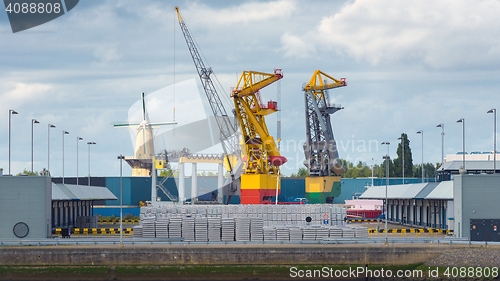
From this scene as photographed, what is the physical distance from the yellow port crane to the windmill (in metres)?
41.2

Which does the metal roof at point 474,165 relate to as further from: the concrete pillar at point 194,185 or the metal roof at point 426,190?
the concrete pillar at point 194,185

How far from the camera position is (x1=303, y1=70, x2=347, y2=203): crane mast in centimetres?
13588

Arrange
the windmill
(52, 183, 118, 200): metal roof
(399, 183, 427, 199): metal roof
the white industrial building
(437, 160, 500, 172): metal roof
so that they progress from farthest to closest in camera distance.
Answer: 1. the windmill
2. (437, 160, 500, 172): metal roof
3. (399, 183, 427, 199): metal roof
4. (52, 183, 118, 200): metal roof
5. the white industrial building

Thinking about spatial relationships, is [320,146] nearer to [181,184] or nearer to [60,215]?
[181,184]

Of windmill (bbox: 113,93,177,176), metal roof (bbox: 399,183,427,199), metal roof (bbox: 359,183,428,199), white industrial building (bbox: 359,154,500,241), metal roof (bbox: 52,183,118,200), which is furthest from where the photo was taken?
windmill (bbox: 113,93,177,176)

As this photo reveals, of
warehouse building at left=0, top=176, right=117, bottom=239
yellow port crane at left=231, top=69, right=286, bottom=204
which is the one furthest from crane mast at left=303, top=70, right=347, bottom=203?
warehouse building at left=0, top=176, right=117, bottom=239

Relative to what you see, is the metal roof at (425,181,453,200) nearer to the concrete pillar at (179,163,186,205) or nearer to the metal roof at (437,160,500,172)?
the metal roof at (437,160,500,172)

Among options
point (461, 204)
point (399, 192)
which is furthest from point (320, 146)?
point (461, 204)

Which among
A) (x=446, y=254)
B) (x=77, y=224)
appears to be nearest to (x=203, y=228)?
(x=446, y=254)

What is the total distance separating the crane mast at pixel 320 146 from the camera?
135875 mm

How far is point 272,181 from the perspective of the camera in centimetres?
13312
